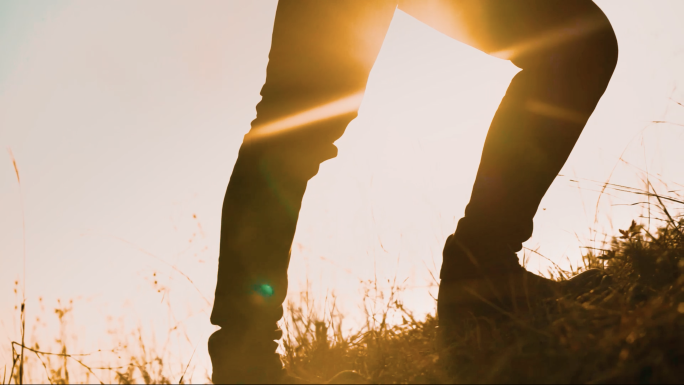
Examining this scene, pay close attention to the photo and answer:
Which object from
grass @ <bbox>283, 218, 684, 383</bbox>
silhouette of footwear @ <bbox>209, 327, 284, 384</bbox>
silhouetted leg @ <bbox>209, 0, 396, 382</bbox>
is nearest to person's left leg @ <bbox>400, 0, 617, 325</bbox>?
grass @ <bbox>283, 218, 684, 383</bbox>

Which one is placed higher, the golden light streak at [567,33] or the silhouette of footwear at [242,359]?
the golden light streak at [567,33]

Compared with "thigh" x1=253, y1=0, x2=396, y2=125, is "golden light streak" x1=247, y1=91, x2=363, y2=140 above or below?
below

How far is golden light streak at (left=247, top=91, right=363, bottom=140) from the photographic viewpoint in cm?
109

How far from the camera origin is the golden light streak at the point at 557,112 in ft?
3.92

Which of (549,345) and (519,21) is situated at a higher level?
(519,21)

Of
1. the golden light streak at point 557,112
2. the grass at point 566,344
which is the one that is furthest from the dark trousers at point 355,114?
the grass at point 566,344

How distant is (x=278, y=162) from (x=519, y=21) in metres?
0.82

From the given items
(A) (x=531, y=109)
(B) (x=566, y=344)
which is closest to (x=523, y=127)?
(A) (x=531, y=109)

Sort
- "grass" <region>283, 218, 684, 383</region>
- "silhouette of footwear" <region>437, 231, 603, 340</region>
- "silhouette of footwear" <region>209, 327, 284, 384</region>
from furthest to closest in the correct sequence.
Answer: "silhouette of footwear" <region>437, 231, 603, 340</region> → "silhouette of footwear" <region>209, 327, 284, 384</region> → "grass" <region>283, 218, 684, 383</region>

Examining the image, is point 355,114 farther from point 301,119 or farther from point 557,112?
point 557,112

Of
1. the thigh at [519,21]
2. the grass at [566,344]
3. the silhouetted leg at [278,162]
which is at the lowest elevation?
the grass at [566,344]

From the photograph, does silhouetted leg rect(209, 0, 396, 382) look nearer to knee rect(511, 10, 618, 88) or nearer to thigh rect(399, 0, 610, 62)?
thigh rect(399, 0, 610, 62)

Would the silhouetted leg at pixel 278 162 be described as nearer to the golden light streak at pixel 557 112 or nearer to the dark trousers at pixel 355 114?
the dark trousers at pixel 355 114

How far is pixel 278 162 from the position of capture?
3.57ft
